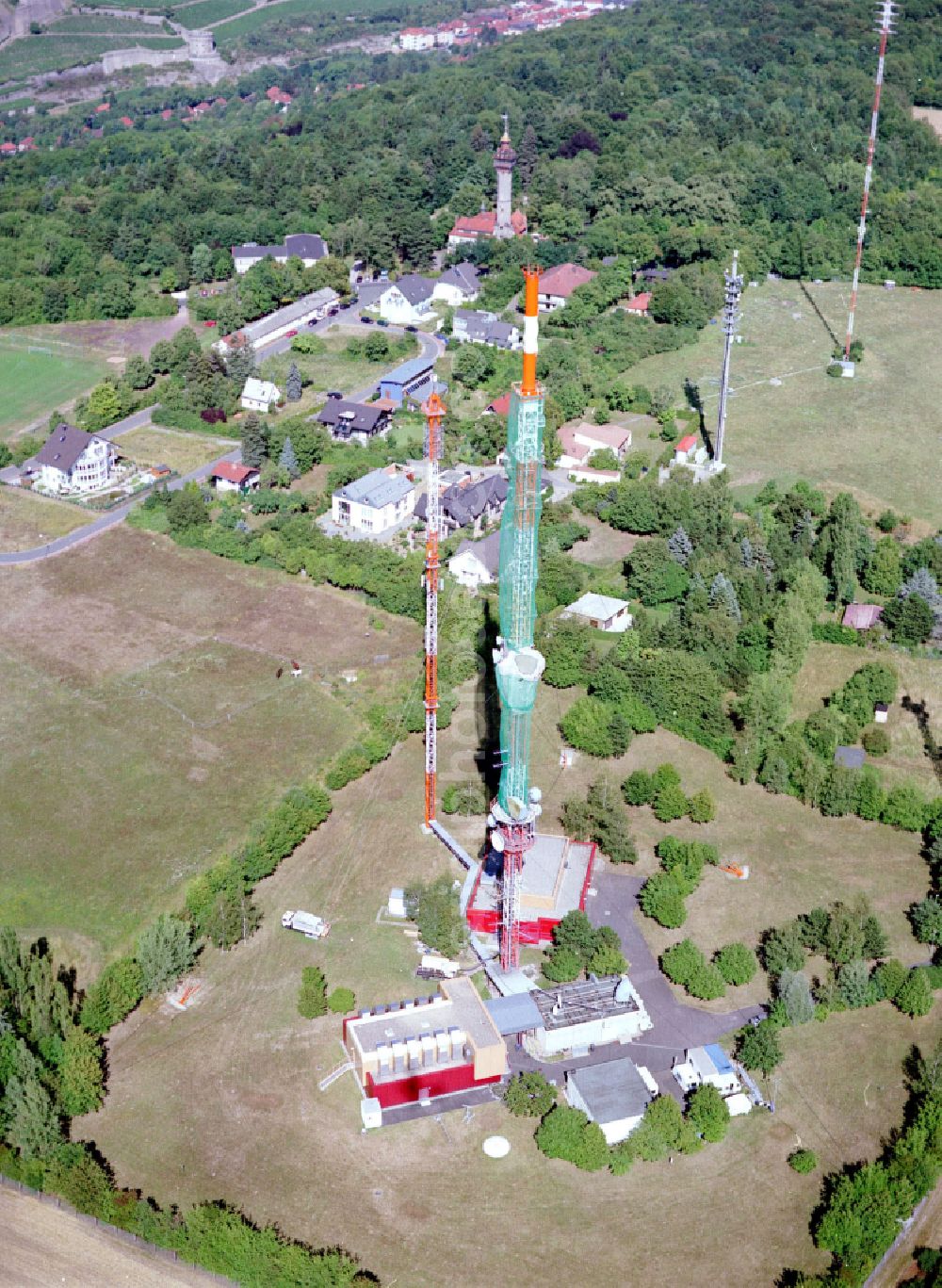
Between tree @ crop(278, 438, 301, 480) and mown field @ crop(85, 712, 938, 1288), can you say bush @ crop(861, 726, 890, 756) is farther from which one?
tree @ crop(278, 438, 301, 480)

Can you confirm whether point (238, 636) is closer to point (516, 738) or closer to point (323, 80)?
point (516, 738)

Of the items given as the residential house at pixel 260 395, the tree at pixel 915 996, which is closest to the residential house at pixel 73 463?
the residential house at pixel 260 395

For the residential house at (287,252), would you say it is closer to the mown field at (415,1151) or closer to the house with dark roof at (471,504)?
the house with dark roof at (471,504)

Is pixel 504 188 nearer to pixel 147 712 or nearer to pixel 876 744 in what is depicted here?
pixel 147 712

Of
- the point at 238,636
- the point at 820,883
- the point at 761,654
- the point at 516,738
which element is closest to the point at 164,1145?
the point at 516,738

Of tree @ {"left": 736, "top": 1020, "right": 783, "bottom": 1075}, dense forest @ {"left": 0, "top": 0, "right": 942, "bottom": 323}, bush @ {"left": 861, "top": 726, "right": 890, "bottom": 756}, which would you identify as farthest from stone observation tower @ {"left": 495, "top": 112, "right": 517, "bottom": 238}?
tree @ {"left": 736, "top": 1020, "right": 783, "bottom": 1075}

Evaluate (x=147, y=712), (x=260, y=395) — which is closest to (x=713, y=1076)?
(x=147, y=712)
